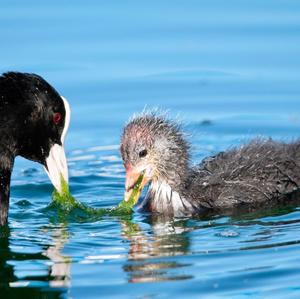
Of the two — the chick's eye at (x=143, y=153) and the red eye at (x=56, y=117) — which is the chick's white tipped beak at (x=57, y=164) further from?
the chick's eye at (x=143, y=153)

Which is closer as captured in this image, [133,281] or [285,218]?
[133,281]

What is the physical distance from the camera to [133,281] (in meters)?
10.7

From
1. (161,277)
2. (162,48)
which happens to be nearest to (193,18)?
(162,48)

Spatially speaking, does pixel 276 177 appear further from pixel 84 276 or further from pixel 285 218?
pixel 84 276

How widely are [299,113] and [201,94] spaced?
4.21ft

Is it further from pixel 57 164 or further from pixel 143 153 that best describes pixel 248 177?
pixel 57 164

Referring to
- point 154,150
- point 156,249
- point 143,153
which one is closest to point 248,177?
point 154,150

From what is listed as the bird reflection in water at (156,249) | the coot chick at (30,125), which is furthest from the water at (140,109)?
the coot chick at (30,125)

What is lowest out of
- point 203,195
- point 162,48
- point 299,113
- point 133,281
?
point 133,281

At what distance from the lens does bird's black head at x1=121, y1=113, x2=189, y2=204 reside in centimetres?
1298

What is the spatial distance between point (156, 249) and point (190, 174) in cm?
177

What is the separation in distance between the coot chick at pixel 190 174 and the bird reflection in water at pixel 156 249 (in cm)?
36

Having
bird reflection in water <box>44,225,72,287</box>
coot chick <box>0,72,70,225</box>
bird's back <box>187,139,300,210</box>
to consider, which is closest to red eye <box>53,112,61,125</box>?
coot chick <box>0,72,70,225</box>

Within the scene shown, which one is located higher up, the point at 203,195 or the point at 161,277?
the point at 203,195
